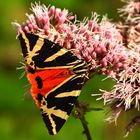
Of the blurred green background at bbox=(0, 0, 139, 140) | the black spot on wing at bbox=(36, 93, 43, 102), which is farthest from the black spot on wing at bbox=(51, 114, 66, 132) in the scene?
the blurred green background at bbox=(0, 0, 139, 140)

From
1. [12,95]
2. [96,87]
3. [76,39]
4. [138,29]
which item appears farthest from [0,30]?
[76,39]

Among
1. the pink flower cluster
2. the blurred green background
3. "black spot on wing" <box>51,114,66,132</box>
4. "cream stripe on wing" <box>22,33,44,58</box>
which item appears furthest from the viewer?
the blurred green background

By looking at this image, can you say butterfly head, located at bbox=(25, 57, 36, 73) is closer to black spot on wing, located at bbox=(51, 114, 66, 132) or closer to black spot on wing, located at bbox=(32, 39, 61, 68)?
black spot on wing, located at bbox=(32, 39, 61, 68)

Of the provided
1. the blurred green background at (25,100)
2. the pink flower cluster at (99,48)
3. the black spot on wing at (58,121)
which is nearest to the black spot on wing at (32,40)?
the pink flower cluster at (99,48)

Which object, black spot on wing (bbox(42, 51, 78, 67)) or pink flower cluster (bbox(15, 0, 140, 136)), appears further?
pink flower cluster (bbox(15, 0, 140, 136))

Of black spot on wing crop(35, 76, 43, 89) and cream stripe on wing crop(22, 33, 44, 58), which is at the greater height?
cream stripe on wing crop(22, 33, 44, 58)

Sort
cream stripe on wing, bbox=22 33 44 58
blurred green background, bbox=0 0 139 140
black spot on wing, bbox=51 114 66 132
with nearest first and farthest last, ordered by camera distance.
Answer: black spot on wing, bbox=51 114 66 132, cream stripe on wing, bbox=22 33 44 58, blurred green background, bbox=0 0 139 140

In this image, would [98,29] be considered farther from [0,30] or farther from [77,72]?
[0,30]
